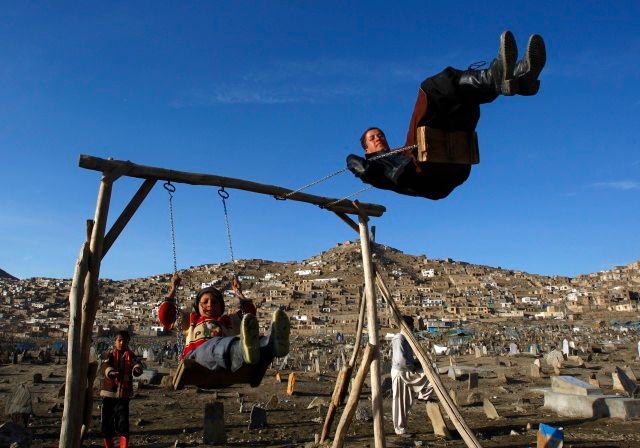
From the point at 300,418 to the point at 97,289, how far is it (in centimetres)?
634

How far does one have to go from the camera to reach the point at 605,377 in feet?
51.6

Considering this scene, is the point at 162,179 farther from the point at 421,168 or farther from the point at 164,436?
the point at 164,436

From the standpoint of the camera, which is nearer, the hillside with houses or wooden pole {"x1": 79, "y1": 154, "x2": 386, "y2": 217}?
wooden pole {"x1": 79, "y1": 154, "x2": 386, "y2": 217}

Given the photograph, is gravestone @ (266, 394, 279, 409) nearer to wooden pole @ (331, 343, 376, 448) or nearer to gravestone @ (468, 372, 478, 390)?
wooden pole @ (331, 343, 376, 448)

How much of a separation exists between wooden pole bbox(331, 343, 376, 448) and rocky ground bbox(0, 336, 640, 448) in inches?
50.7

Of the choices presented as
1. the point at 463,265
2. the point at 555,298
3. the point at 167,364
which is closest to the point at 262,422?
the point at 167,364

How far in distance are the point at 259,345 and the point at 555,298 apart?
96816 mm

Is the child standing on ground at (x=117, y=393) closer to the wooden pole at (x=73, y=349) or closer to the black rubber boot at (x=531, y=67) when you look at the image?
the wooden pole at (x=73, y=349)

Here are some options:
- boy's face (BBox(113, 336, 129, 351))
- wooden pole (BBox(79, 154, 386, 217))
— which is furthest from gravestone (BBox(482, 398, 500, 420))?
boy's face (BBox(113, 336, 129, 351))

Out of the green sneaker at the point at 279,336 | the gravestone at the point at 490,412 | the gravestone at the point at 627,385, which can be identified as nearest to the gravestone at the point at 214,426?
the green sneaker at the point at 279,336

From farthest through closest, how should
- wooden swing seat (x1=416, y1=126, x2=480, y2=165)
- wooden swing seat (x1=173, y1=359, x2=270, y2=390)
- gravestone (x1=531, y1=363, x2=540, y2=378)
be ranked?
gravestone (x1=531, y1=363, x2=540, y2=378), wooden swing seat (x1=173, y1=359, x2=270, y2=390), wooden swing seat (x1=416, y1=126, x2=480, y2=165)

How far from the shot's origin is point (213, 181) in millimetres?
6371

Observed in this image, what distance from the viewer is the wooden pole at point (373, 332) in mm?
6566

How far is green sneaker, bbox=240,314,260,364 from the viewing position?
4898 mm
